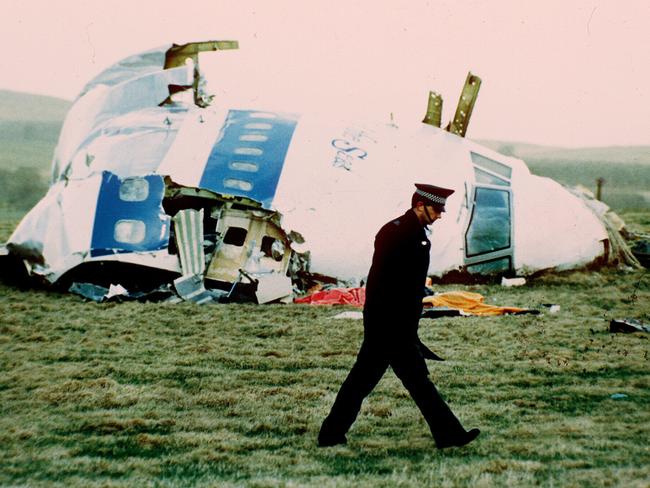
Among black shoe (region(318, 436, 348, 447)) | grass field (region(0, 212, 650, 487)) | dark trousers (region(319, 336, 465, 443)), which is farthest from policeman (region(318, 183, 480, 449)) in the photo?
grass field (region(0, 212, 650, 487))

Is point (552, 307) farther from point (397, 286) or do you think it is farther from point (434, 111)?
point (397, 286)

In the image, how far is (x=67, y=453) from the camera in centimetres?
523

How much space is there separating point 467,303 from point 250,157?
3929mm

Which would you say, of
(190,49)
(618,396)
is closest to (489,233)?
(190,49)

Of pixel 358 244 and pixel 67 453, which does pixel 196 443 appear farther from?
pixel 358 244

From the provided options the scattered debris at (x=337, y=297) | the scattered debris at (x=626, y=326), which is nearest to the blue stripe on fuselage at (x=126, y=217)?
the scattered debris at (x=337, y=297)

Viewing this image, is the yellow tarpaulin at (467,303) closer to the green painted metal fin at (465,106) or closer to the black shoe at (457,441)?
the green painted metal fin at (465,106)

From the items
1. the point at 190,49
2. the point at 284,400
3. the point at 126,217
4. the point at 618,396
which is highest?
the point at 190,49

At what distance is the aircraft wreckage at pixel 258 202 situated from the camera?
12.2 meters

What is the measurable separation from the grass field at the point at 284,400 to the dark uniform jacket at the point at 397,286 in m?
0.73

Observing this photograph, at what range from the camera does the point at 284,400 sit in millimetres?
6609

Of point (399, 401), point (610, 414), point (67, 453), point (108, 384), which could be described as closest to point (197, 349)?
point (108, 384)

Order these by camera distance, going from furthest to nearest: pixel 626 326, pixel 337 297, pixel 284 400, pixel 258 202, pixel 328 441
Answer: pixel 258 202 → pixel 337 297 → pixel 626 326 → pixel 284 400 → pixel 328 441

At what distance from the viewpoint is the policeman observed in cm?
520
